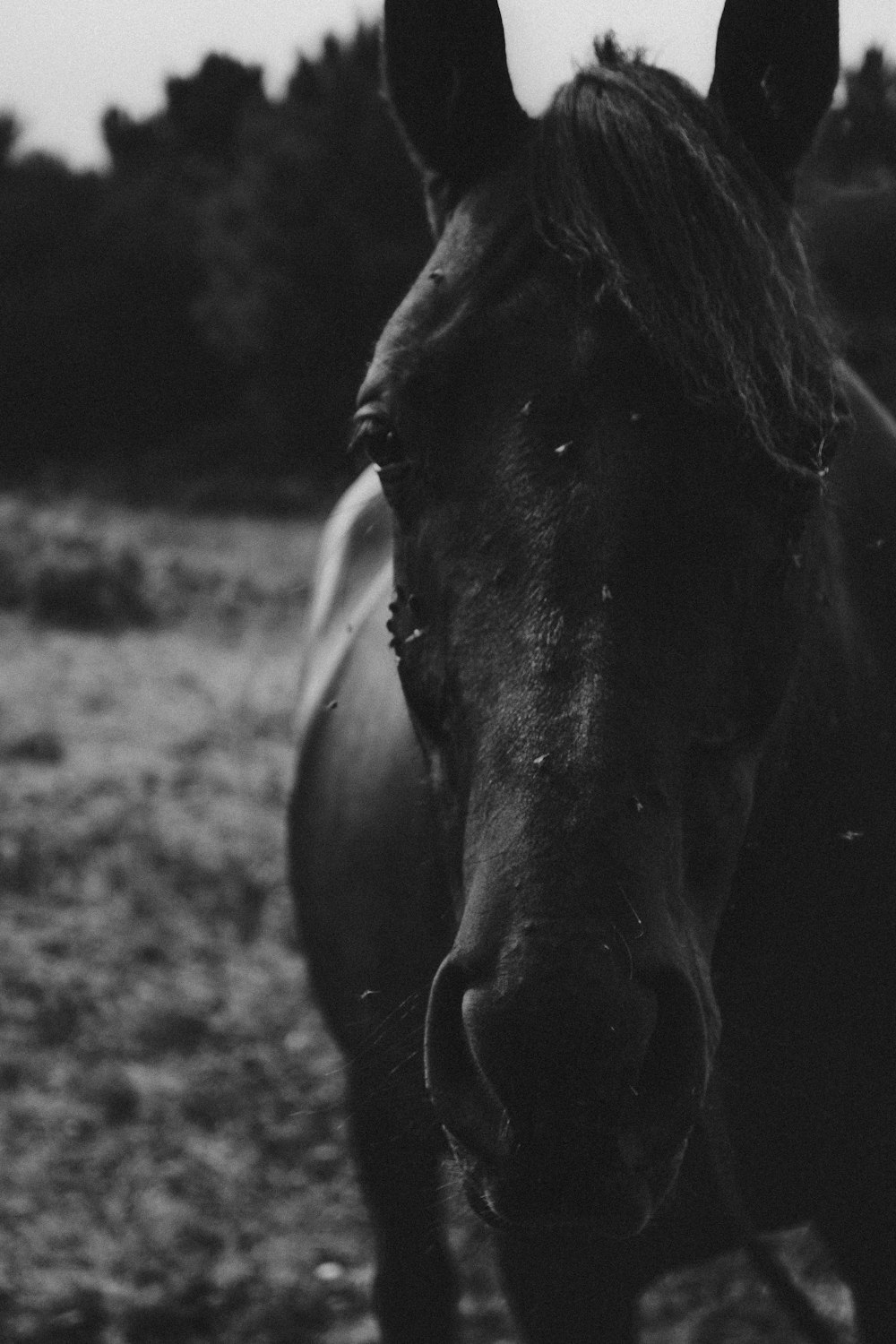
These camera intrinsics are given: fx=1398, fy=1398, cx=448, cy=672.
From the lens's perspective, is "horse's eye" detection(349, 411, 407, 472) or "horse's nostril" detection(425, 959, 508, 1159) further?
"horse's eye" detection(349, 411, 407, 472)

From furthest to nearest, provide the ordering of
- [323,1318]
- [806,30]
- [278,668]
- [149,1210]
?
[278,668] < [149,1210] < [323,1318] < [806,30]

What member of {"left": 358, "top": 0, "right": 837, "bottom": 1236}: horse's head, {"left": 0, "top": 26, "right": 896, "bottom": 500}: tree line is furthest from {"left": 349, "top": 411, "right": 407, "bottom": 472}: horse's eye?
{"left": 0, "top": 26, "right": 896, "bottom": 500}: tree line

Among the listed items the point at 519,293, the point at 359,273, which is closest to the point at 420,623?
the point at 519,293

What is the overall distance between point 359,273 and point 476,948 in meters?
18.6

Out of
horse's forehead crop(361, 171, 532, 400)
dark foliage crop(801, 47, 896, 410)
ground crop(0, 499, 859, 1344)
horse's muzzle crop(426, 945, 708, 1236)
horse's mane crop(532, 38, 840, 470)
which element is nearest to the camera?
horse's muzzle crop(426, 945, 708, 1236)

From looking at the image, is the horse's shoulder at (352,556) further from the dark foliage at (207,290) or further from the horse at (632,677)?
the dark foliage at (207,290)

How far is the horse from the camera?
1.23 metres

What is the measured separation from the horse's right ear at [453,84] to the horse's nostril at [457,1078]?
100 centimetres

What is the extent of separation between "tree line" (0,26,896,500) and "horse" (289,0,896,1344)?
12.9 m

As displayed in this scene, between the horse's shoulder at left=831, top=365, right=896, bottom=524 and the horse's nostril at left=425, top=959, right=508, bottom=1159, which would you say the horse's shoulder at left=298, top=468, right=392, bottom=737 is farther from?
the horse's nostril at left=425, top=959, right=508, bottom=1159

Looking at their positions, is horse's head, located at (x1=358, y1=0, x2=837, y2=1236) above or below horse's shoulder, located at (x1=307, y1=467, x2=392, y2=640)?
below

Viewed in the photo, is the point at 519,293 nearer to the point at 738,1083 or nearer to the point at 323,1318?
the point at 738,1083

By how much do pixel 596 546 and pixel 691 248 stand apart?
364mm

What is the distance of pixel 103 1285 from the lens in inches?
134
